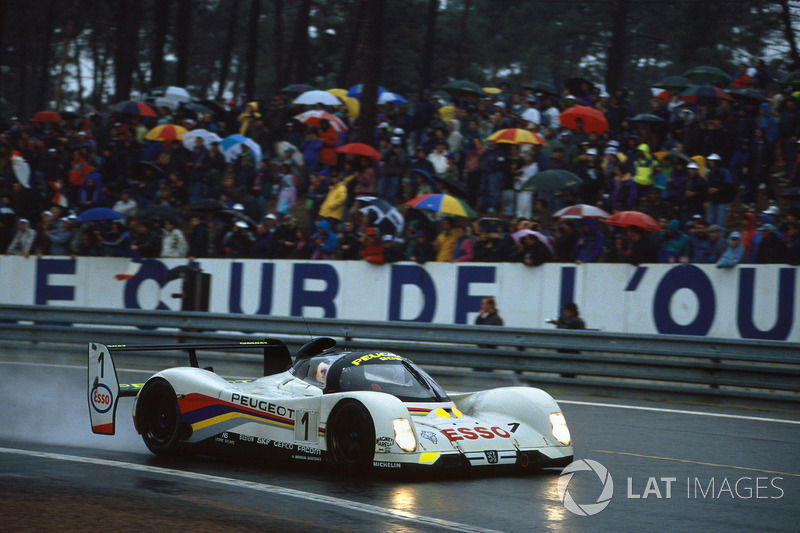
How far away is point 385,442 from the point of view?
7871 mm

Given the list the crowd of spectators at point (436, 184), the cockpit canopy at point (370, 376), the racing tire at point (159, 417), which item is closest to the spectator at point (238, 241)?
the crowd of spectators at point (436, 184)

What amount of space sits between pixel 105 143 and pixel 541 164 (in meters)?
10.2

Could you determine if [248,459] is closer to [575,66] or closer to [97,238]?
[97,238]

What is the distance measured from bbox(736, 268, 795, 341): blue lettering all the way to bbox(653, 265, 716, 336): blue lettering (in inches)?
16.1

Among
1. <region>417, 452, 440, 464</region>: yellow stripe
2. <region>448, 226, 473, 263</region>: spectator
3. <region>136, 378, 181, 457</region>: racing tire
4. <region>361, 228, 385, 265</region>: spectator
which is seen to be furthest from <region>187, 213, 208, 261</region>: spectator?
<region>417, 452, 440, 464</region>: yellow stripe

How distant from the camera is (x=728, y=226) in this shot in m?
16.5

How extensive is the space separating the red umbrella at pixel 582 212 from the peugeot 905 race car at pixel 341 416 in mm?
6777

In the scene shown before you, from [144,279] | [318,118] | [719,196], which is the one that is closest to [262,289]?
[144,279]

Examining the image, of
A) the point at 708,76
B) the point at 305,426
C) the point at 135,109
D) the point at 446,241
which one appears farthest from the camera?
the point at 135,109

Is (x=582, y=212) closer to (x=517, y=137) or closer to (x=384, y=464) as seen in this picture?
(x=517, y=137)

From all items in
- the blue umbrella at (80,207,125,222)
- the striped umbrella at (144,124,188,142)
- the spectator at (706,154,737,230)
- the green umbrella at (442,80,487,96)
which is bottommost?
the blue umbrella at (80,207,125,222)

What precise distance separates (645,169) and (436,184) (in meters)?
3.49

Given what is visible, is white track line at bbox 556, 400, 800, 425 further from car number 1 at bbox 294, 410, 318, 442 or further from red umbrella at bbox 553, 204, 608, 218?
car number 1 at bbox 294, 410, 318, 442

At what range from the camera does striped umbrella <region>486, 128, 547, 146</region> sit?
17.8m
